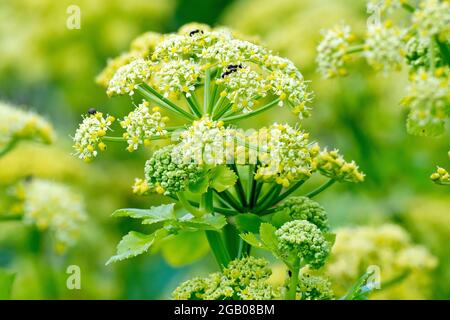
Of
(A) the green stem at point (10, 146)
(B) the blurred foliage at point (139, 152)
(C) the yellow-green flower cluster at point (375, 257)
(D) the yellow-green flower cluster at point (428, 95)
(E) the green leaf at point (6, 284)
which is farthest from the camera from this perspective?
(B) the blurred foliage at point (139, 152)

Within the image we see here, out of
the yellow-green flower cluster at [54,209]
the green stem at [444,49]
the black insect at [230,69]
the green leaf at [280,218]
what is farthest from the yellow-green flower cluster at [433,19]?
the yellow-green flower cluster at [54,209]

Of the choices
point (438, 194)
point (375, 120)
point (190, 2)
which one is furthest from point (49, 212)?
point (190, 2)

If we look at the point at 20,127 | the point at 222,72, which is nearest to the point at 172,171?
the point at 222,72

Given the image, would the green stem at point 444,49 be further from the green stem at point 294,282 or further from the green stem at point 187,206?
the green stem at point 187,206

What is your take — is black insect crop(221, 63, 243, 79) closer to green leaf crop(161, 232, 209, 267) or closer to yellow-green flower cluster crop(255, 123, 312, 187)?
yellow-green flower cluster crop(255, 123, 312, 187)

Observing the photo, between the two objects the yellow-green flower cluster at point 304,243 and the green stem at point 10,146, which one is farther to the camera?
the green stem at point 10,146

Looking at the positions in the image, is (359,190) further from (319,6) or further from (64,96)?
(64,96)
